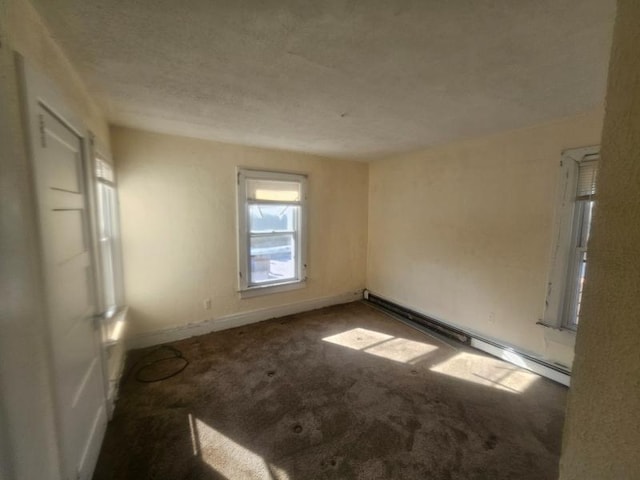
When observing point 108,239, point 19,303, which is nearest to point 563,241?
point 19,303

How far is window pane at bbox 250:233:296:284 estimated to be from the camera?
3541 mm

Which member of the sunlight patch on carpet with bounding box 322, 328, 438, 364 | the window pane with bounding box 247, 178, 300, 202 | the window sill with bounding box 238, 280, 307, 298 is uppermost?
the window pane with bounding box 247, 178, 300, 202

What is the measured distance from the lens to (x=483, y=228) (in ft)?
9.50

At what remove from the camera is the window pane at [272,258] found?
3541 mm

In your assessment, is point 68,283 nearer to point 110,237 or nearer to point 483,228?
point 110,237

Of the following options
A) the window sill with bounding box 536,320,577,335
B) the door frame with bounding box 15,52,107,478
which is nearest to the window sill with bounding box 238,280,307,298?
the door frame with bounding box 15,52,107,478

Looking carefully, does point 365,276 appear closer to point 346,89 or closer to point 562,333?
point 562,333

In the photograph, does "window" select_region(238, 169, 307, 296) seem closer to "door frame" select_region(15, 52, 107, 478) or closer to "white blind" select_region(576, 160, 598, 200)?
"door frame" select_region(15, 52, 107, 478)

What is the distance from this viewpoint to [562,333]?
2.37 meters

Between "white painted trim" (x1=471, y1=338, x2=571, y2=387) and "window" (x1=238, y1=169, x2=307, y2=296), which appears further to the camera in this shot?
"window" (x1=238, y1=169, x2=307, y2=296)

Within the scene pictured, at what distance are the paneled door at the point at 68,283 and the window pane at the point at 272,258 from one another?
6.35ft

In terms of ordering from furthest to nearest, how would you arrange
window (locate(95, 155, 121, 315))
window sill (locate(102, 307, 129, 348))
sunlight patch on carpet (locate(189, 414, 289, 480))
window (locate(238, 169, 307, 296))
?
window (locate(238, 169, 307, 296)), window (locate(95, 155, 121, 315)), window sill (locate(102, 307, 129, 348)), sunlight patch on carpet (locate(189, 414, 289, 480))

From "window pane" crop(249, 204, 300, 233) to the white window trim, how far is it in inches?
110

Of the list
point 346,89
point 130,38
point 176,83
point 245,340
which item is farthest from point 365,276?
point 130,38
